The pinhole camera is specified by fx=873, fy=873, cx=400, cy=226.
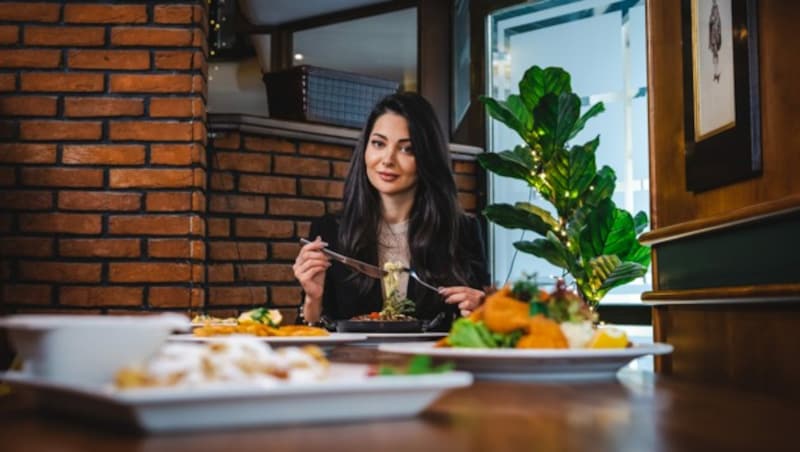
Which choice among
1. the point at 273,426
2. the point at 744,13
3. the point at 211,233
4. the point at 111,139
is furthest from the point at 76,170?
the point at 273,426

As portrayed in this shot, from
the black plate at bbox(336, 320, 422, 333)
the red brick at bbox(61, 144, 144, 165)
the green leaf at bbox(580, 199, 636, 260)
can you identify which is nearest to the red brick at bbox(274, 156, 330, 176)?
the red brick at bbox(61, 144, 144, 165)

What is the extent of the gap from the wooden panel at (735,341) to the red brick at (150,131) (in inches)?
67.2

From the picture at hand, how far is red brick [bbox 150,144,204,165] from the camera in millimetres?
3047

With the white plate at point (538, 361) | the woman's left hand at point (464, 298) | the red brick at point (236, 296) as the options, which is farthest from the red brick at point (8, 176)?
the white plate at point (538, 361)

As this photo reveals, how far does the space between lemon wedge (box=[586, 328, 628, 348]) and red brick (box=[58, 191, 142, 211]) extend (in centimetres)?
235

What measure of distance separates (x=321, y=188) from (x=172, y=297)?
3.29ft

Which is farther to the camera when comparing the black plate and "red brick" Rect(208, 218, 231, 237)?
"red brick" Rect(208, 218, 231, 237)

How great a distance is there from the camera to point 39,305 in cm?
298

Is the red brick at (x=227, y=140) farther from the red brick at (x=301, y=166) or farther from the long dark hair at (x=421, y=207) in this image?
the long dark hair at (x=421, y=207)

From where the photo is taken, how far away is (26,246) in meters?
2.99

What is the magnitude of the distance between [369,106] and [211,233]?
1.05 metres

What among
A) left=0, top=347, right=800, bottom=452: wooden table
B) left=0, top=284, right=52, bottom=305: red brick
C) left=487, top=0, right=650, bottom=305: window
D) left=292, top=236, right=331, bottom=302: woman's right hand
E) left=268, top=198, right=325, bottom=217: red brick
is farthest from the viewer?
left=487, top=0, right=650, bottom=305: window

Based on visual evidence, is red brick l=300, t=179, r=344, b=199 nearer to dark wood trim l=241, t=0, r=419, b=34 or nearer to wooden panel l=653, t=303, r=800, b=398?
dark wood trim l=241, t=0, r=419, b=34

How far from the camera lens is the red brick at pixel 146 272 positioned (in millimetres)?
3020
